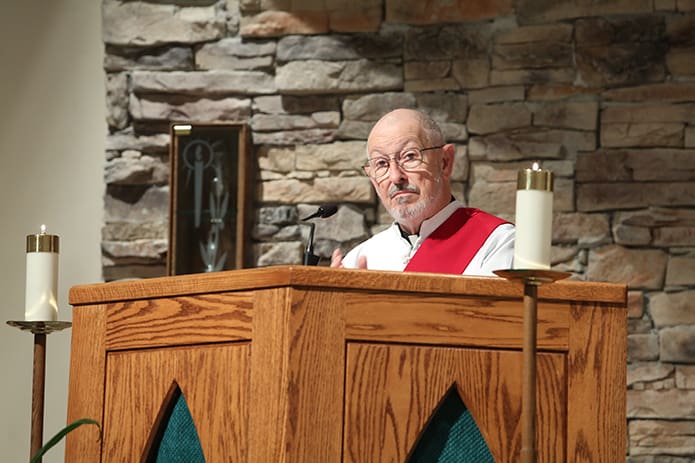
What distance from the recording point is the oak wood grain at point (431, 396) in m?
1.75

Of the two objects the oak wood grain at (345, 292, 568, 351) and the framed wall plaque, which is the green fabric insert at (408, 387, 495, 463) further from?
the framed wall plaque

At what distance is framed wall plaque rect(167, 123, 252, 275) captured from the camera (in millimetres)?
3988

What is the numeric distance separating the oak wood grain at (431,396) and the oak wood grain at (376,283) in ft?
0.32

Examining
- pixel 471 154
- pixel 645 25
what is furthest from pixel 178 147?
pixel 645 25

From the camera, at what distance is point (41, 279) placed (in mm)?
2260

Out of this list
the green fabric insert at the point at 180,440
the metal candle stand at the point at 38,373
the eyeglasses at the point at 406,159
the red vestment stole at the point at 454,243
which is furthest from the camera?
the eyeglasses at the point at 406,159

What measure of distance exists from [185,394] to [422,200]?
1.56 m

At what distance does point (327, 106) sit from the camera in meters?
4.06

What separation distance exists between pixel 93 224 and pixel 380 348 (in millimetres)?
2602

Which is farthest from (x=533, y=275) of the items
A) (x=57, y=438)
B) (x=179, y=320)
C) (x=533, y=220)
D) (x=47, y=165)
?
(x=47, y=165)

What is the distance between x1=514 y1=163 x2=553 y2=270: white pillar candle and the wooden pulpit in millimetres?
168

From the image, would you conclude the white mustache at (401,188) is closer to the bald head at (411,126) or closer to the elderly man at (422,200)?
the elderly man at (422,200)

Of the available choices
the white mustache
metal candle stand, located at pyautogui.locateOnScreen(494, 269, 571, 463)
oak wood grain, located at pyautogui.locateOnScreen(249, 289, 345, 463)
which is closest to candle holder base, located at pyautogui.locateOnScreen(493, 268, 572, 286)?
metal candle stand, located at pyautogui.locateOnScreen(494, 269, 571, 463)

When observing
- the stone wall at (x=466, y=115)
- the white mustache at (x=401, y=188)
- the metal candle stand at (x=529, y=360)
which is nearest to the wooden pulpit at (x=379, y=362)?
the metal candle stand at (x=529, y=360)
